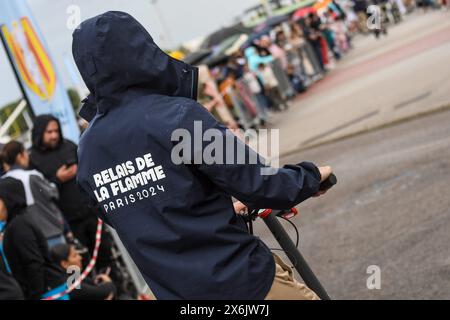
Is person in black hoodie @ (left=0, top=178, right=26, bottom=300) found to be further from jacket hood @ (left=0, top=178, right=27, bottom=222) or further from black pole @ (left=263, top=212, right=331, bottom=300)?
black pole @ (left=263, top=212, right=331, bottom=300)

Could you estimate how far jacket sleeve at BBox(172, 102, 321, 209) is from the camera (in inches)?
104

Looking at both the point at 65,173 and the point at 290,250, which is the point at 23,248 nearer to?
the point at 65,173

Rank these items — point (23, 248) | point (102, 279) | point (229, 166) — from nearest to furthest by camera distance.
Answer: point (229, 166), point (23, 248), point (102, 279)

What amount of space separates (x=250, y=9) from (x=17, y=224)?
4883 centimetres

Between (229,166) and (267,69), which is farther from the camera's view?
(267,69)

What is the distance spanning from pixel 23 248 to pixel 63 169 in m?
1.88

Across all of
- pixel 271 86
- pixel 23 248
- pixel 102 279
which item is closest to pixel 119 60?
pixel 23 248

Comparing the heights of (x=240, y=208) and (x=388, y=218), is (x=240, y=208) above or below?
above

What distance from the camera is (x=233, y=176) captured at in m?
2.64

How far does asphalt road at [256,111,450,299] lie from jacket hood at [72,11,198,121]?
285cm

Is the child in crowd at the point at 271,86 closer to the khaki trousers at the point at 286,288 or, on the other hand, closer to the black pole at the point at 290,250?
the black pole at the point at 290,250

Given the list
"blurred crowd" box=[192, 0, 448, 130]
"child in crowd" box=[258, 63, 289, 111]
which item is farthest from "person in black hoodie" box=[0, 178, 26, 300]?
"child in crowd" box=[258, 63, 289, 111]

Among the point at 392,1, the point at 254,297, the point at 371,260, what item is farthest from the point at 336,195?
the point at 392,1

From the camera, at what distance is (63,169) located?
7.51 metres
